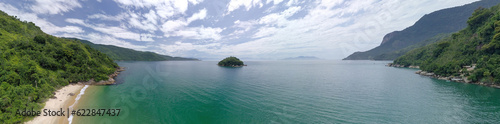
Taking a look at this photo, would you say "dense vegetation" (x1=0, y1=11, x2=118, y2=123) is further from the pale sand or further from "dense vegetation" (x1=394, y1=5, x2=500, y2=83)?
"dense vegetation" (x1=394, y1=5, x2=500, y2=83)

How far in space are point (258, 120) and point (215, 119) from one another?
19.8 feet

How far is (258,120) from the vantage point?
2053 centimetres

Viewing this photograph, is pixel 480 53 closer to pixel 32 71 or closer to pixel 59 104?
pixel 59 104

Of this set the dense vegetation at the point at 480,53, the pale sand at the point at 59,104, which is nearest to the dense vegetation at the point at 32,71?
the pale sand at the point at 59,104

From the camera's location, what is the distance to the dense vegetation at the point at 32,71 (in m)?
19.2

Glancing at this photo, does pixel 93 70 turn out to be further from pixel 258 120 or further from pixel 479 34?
pixel 479 34

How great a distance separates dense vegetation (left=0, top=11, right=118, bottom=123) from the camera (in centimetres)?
1925

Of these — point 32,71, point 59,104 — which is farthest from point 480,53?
point 32,71

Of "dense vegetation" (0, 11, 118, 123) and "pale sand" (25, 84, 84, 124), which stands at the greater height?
"dense vegetation" (0, 11, 118, 123)

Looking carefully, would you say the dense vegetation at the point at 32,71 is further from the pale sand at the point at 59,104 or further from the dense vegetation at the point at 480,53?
the dense vegetation at the point at 480,53

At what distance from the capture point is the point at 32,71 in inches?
1148

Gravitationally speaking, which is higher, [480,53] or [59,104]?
[480,53]

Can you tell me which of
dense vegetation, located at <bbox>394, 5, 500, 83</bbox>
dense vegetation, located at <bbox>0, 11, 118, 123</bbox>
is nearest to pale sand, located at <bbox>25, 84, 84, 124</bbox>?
dense vegetation, located at <bbox>0, 11, 118, 123</bbox>

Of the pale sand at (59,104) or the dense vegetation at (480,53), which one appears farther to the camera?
the dense vegetation at (480,53)
